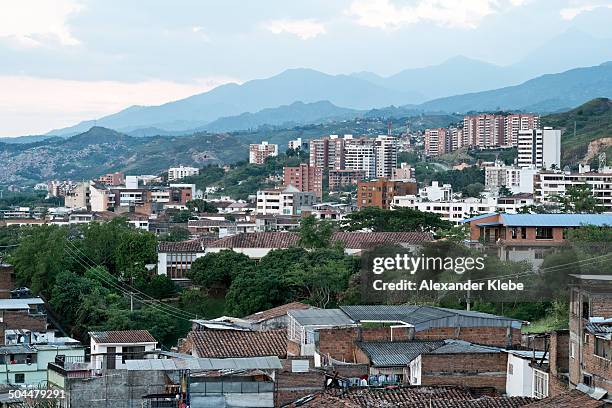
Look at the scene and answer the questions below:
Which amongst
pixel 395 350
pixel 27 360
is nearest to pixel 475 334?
pixel 395 350

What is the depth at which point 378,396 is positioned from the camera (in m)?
13.7

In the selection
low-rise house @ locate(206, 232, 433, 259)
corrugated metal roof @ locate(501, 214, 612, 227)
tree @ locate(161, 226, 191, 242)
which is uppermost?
corrugated metal roof @ locate(501, 214, 612, 227)

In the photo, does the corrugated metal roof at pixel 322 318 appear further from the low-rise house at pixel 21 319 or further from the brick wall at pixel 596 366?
the low-rise house at pixel 21 319

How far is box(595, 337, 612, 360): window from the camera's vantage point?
12.2 m

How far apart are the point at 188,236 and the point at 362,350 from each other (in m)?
43.5

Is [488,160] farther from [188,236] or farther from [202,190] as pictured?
[188,236]

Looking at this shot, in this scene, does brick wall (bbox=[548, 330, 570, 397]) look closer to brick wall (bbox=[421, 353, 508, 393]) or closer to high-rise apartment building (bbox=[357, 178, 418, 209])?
brick wall (bbox=[421, 353, 508, 393])

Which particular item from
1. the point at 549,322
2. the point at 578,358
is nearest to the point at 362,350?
the point at 578,358

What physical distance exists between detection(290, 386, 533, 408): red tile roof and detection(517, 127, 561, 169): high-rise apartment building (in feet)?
290

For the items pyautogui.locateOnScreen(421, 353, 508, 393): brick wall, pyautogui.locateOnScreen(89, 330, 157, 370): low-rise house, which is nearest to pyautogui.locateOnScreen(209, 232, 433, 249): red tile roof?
pyautogui.locateOnScreen(89, 330, 157, 370): low-rise house

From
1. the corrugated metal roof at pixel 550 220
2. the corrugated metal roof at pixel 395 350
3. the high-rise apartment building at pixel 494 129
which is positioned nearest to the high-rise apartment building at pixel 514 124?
the high-rise apartment building at pixel 494 129

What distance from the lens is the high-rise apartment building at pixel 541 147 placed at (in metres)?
103

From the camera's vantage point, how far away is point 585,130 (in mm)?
108062

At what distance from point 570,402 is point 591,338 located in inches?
28.1
